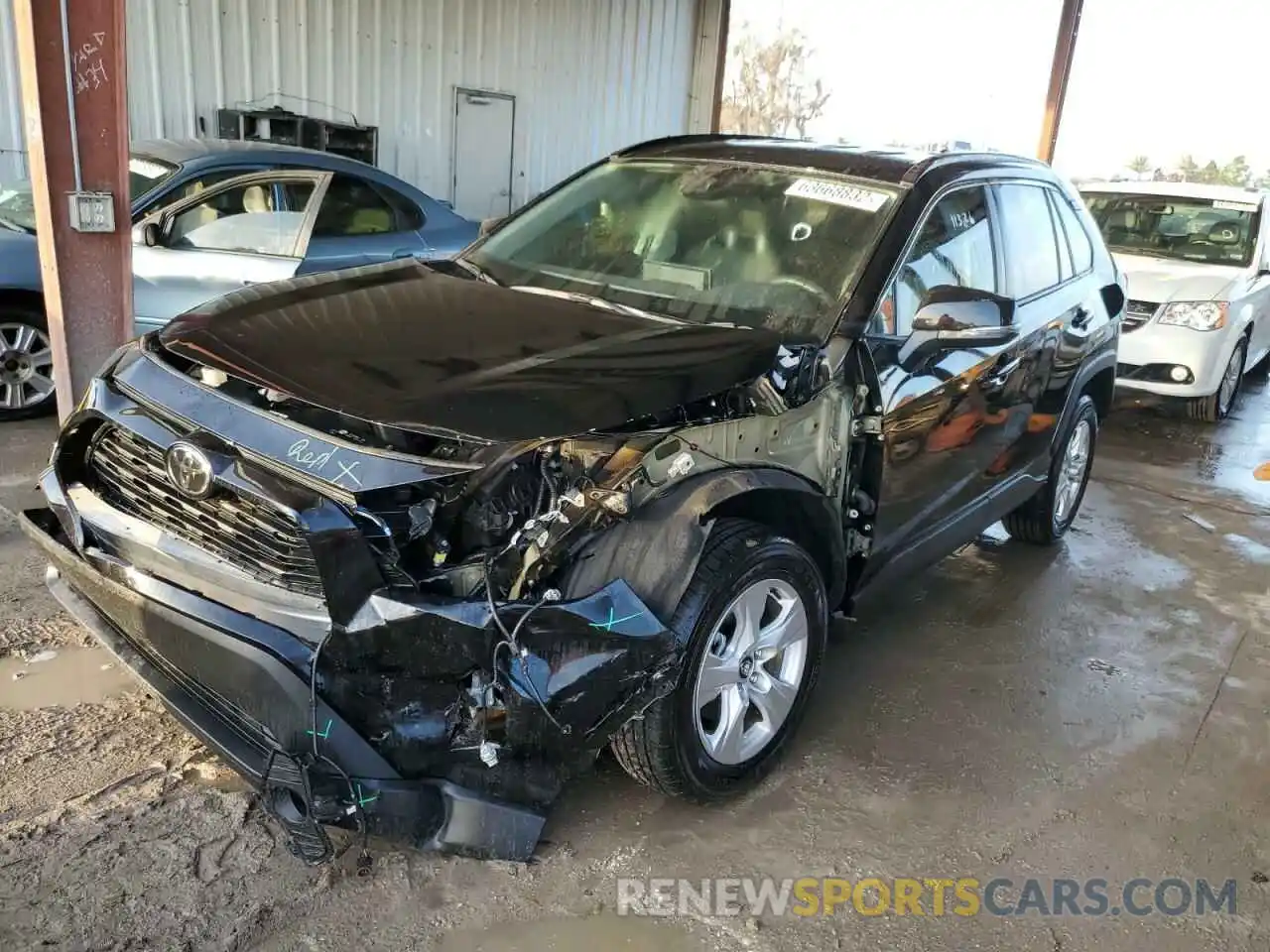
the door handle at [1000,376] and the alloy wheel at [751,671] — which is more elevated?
the door handle at [1000,376]

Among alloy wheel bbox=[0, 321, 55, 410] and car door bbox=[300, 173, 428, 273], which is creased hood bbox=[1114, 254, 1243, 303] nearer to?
car door bbox=[300, 173, 428, 273]

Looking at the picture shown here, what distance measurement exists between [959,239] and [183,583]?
2707mm

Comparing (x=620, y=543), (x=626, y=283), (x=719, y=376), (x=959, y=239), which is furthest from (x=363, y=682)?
(x=959, y=239)

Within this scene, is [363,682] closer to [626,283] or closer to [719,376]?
[719,376]

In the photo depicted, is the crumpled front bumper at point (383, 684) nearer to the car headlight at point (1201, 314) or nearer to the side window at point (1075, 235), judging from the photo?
the side window at point (1075, 235)

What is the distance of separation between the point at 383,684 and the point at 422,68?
935 cm

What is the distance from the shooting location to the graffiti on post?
402cm

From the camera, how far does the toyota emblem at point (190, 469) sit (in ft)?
7.39

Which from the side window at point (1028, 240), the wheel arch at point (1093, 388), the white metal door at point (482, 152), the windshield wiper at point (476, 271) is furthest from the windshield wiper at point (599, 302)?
the white metal door at point (482, 152)

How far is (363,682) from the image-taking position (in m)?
2.13

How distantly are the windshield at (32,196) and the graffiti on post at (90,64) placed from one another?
1629 millimetres

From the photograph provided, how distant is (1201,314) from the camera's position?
7.62m

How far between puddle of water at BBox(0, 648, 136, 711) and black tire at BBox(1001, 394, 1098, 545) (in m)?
3.84

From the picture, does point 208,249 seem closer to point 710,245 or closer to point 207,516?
point 710,245
